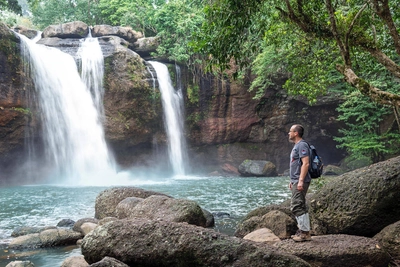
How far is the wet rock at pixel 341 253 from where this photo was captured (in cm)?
465

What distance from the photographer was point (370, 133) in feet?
66.3

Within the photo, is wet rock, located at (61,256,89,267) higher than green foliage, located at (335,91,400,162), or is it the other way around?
green foliage, located at (335,91,400,162)

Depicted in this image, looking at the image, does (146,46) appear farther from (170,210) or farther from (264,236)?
(264,236)

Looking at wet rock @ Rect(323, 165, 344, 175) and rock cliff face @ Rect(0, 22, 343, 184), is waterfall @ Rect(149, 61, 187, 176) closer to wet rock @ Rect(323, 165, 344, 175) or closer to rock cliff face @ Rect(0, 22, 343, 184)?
rock cliff face @ Rect(0, 22, 343, 184)

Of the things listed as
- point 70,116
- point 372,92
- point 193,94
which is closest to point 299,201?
point 372,92

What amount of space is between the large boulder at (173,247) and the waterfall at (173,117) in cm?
2118

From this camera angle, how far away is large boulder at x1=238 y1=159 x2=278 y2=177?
79.6 ft

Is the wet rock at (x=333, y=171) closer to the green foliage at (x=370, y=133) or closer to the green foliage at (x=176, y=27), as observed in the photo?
the green foliage at (x=370, y=133)

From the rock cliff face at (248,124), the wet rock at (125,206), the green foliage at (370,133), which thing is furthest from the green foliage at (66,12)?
the wet rock at (125,206)

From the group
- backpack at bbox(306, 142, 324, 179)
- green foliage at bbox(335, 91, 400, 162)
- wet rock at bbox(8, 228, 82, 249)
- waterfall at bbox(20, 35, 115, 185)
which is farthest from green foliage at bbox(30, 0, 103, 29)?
backpack at bbox(306, 142, 324, 179)

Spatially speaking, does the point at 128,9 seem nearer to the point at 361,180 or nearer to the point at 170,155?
the point at 170,155

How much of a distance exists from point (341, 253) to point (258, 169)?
780 inches

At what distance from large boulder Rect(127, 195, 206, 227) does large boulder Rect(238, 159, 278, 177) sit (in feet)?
54.7

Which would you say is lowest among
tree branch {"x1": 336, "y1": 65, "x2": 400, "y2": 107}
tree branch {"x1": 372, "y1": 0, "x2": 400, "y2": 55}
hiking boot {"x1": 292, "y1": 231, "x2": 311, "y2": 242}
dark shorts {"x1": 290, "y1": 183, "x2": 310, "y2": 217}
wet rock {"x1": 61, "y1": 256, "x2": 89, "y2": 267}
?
wet rock {"x1": 61, "y1": 256, "x2": 89, "y2": 267}
